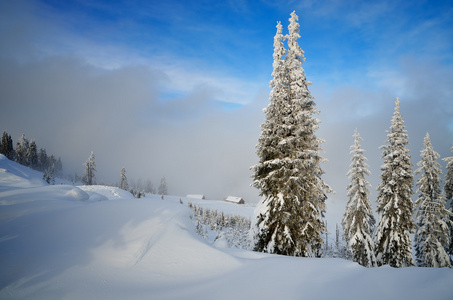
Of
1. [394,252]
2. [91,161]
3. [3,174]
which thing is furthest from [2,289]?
[91,161]

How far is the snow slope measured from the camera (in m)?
5.00

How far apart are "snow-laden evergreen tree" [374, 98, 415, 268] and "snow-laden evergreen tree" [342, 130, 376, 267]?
41.7 inches

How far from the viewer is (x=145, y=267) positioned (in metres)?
7.57

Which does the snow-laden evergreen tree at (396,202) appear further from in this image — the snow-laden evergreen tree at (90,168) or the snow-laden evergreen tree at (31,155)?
the snow-laden evergreen tree at (31,155)

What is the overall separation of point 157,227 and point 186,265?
109 inches

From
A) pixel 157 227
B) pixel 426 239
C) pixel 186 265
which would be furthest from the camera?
pixel 426 239

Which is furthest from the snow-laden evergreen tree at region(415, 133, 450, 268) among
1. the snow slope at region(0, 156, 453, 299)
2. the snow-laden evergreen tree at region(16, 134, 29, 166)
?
the snow-laden evergreen tree at region(16, 134, 29, 166)

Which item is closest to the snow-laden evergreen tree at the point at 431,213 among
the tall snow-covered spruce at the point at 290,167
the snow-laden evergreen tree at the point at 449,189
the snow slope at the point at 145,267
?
the snow-laden evergreen tree at the point at 449,189

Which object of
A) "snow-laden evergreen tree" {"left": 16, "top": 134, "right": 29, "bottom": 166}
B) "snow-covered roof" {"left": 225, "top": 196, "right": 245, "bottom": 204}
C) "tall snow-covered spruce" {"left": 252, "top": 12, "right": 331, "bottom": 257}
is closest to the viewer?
"tall snow-covered spruce" {"left": 252, "top": 12, "right": 331, "bottom": 257}

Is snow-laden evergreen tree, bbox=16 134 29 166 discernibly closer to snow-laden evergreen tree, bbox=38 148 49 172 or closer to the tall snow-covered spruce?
snow-laden evergreen tree, bbox=38 148 49 172

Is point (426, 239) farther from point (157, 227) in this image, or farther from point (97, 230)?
point (97, 230)

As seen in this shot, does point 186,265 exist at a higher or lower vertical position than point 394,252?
higher

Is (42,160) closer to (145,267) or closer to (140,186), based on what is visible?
(140,186)

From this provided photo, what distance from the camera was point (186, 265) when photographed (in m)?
7.62
